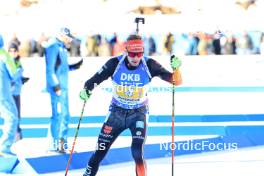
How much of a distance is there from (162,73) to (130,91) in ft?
0.82

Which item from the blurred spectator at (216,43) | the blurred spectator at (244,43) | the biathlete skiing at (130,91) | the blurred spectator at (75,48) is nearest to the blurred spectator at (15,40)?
the blurred spectator at (75,48)

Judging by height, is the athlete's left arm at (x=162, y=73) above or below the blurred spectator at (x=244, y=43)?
below

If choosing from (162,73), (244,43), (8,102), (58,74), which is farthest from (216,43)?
(8,102)

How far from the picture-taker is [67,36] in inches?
205

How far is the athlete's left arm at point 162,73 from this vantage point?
5.20 meters

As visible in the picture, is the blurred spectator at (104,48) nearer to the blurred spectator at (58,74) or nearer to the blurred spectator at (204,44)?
the blurred spectator at (58,74)

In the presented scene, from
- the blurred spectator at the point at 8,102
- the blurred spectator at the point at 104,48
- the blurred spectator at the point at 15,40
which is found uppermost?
the blurred spectator at the point at 15,40

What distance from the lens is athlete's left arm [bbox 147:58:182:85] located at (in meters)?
5.20

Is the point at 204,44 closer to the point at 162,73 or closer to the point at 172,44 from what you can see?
the point at 172,44

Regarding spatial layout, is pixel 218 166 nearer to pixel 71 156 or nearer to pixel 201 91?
pixel 201 91

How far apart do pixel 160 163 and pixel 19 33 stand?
1302 millimetres

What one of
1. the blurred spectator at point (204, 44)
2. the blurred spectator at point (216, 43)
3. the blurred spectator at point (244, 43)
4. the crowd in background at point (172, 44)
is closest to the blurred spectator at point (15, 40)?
the crowd in background at point (172, 44)

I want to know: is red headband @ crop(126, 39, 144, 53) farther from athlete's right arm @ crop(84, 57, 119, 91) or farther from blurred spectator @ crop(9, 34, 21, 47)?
blurred spectator @ crop(9, 34, 21, 47)

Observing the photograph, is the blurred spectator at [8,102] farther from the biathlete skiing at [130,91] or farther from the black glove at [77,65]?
the biathlete skiing at [130,91]
